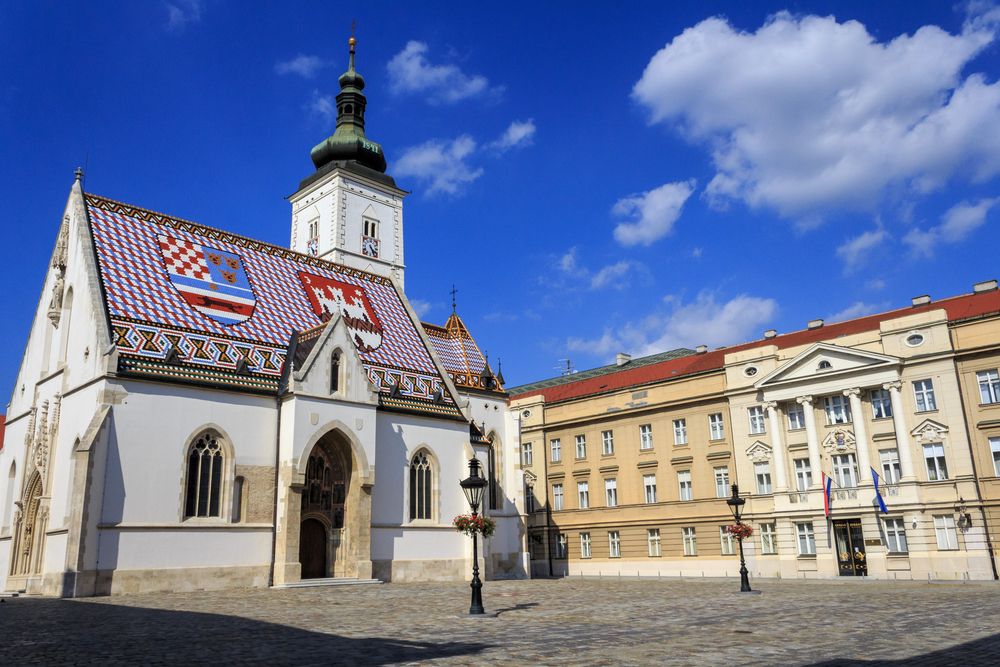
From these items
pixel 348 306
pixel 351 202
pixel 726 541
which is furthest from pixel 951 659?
pixel 351 202

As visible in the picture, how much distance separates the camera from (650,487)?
143ft

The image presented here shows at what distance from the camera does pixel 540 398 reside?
4984cm

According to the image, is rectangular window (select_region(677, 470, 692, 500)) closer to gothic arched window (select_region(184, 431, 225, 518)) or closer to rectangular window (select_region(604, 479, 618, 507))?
rectangular window (select_region(604, 479, 618, 507))

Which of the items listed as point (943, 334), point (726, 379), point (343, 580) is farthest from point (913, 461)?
point (343, 580)

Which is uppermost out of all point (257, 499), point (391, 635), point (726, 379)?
point (726, 379)

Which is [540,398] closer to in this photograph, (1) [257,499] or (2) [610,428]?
(2) [610,428]

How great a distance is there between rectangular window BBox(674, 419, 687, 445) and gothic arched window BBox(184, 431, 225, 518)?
79.2 ft

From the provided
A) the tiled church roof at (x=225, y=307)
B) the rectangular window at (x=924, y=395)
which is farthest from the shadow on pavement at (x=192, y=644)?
the rectangular window at (x=924, y=395)

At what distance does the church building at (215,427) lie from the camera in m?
25.4

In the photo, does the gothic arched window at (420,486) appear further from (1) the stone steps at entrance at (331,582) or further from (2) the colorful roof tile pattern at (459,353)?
(2) the colorful roof tile pattern at (459,353)

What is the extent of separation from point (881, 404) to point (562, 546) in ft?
64.5

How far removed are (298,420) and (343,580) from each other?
5.87m

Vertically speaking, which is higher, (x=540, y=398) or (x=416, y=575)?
(x=540, y=398)

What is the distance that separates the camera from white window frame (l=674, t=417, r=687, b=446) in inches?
1676
